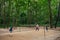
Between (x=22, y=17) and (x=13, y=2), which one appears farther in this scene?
(x=22, y=17)

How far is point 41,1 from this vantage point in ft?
180

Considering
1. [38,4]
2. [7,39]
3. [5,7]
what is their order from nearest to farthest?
[7,39] < [5,7] < [38,4]

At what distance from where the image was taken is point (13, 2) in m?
51.8

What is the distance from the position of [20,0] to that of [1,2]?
5553 mm

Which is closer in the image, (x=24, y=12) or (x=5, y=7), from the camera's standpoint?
(x=5, y=7)

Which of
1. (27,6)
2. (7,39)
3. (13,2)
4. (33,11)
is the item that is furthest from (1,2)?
(7,39)

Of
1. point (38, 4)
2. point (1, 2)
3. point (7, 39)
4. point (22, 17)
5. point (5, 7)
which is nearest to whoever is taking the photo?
point (7, 39)

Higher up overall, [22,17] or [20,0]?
[20,0]

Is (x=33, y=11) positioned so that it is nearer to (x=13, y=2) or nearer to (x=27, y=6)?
(x=27, y=6)

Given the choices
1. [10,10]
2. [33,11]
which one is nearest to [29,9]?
[33,11]

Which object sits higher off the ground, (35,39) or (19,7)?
(19,7)

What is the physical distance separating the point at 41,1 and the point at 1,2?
1175 cm

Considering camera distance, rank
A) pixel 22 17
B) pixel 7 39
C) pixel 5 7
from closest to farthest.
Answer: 1. pixel 7 39
2. pixel 5 7
3. pixel 22 17

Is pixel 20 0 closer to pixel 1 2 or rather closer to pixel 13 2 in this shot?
pixel 13 2
